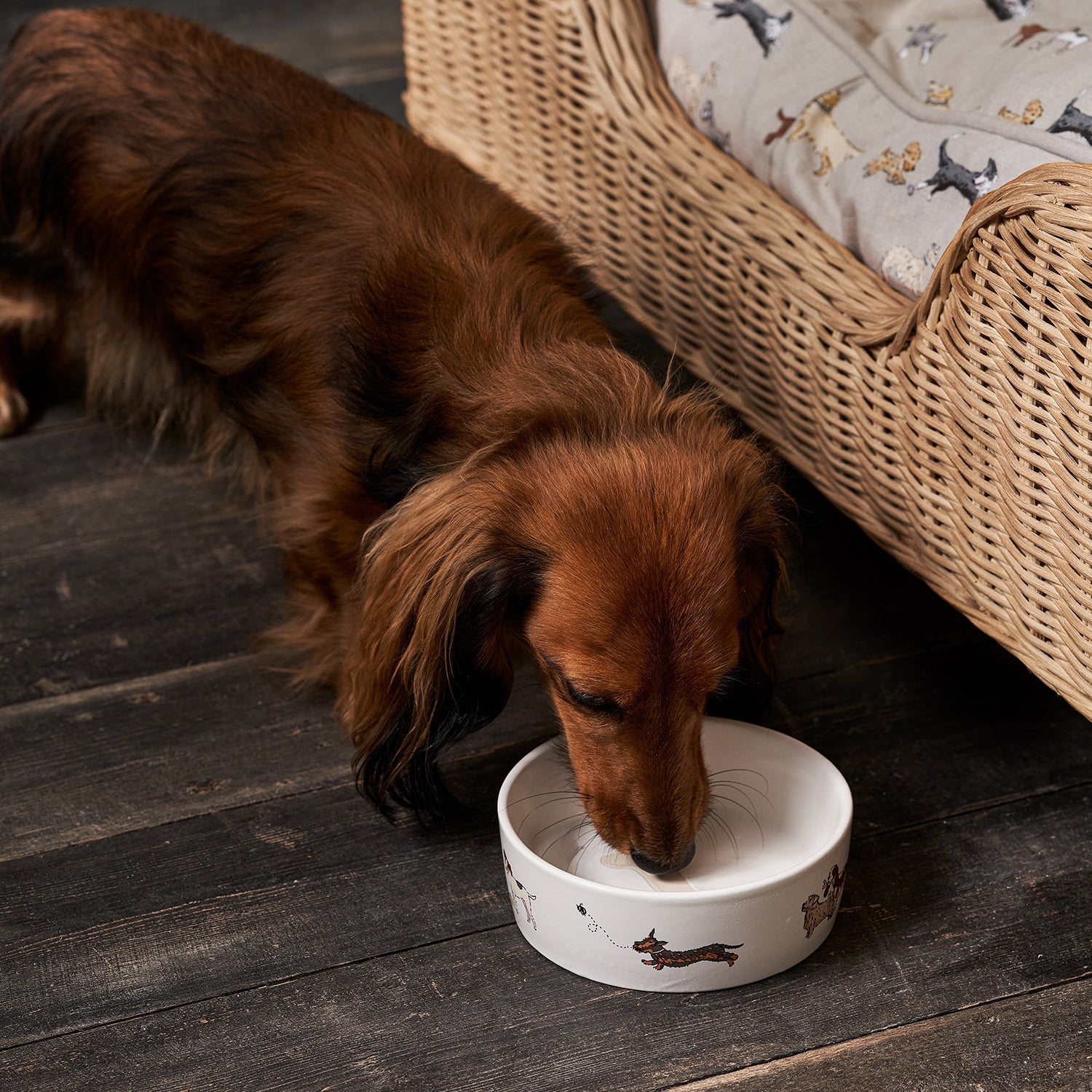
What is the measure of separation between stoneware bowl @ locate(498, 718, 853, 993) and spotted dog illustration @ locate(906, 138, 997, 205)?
0.78 meters

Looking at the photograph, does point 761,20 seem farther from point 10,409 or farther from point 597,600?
point 10,409

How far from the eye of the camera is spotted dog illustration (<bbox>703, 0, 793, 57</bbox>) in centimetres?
218

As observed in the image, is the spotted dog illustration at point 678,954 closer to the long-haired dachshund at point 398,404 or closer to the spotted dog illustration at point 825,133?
the long-haired dachshund at point 398,404

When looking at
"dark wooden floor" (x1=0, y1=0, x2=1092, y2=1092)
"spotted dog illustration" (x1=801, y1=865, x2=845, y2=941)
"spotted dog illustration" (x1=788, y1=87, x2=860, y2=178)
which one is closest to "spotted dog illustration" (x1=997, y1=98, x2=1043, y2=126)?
"spotted dog illustration" (x1=788, y1=87, x2=860, y2=178)

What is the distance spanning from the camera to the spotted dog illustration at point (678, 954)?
4.84 feet

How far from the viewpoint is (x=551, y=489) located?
1.52 metres

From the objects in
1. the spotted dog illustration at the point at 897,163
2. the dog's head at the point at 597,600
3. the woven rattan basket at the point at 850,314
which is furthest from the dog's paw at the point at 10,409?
the spotted dog illustration at the point at 897,163

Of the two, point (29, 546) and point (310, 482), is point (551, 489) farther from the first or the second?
point (29, 546)

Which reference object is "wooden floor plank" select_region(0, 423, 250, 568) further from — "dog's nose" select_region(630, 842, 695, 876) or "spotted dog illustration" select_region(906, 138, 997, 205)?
"spotted dog illustration" select_region(906, 138, 997, 205)

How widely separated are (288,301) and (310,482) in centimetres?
27

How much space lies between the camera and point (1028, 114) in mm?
1799

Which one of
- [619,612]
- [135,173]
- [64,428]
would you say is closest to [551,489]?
[619,612]

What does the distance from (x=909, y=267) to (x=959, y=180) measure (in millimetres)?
133

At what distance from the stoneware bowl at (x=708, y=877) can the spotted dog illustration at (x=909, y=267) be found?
0.64 m
